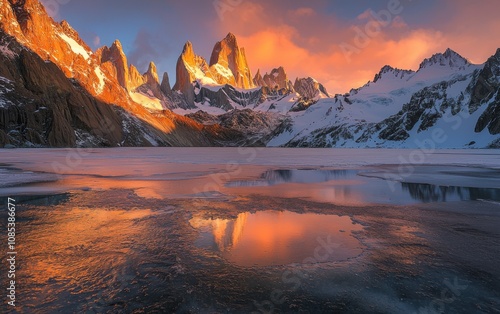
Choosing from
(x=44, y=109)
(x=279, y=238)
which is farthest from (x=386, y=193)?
(x=44, y=109)

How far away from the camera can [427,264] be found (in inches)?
281

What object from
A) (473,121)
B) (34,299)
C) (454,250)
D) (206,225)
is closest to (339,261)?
(454,250)

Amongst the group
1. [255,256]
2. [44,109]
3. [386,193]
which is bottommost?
[255,256]

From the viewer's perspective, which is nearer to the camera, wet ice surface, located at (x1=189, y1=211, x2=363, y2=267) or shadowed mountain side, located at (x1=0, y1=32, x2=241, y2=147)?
wet ice surface, located at (x1=189, y1=211, x2=363, y2=267)

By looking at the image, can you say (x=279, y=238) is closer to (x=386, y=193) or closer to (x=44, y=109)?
(x=386, y=193)

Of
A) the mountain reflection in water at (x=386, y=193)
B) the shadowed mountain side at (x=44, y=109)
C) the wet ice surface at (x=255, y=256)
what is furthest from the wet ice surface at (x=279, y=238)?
the shadowed mountain side at (x=44, y=109)

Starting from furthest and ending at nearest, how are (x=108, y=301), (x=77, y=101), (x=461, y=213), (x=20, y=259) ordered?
(x=77, y=101) → (x=461, y=213) → (x=20, y=259) → (x=108, y=301)

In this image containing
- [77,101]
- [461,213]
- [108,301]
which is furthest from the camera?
[77,101]

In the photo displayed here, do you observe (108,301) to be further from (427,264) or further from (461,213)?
(461,213)

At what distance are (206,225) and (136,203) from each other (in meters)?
5.01

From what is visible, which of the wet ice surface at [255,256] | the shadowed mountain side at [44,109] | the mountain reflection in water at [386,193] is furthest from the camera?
the shadowed mountain side at [44,109]

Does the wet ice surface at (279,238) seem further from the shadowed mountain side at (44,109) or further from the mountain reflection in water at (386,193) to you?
the shadowed mountain side at (44,109)

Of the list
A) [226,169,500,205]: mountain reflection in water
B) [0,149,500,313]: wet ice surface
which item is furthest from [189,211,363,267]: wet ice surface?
[226,169,500,205]: mountain reflection in water

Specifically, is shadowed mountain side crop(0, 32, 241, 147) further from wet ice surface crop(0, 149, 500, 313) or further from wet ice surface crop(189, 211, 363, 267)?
wet ice surface crop(189, 211, 363, 267)
